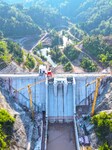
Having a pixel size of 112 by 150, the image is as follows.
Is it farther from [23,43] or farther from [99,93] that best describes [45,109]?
[23,43]

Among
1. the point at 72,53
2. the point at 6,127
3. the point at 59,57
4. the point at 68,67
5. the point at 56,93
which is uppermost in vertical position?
the point at 72,53

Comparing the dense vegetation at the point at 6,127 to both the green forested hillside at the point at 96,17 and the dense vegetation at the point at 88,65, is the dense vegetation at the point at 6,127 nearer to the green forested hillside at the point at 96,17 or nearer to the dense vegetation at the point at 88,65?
the dense vegetation at the point at 88,65

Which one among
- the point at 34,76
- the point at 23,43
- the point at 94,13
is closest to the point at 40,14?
the point at 94,13

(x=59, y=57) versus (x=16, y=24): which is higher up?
(x=16, y=24)

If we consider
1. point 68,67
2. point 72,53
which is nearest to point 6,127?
point 68,67

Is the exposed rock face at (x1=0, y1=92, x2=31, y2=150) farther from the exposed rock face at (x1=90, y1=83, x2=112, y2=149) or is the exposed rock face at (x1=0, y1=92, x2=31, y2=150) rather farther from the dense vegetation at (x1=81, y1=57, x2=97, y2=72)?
the dense vegetation at (x1=81, y1=57, x2=97, y2=72)

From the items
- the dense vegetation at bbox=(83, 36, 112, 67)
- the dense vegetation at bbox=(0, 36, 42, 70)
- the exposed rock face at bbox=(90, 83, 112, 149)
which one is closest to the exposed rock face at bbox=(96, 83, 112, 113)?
the exposed rock face at bbox=(90, 83, 112, 149)

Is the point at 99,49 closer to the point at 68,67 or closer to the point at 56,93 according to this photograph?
the point at 68,67
